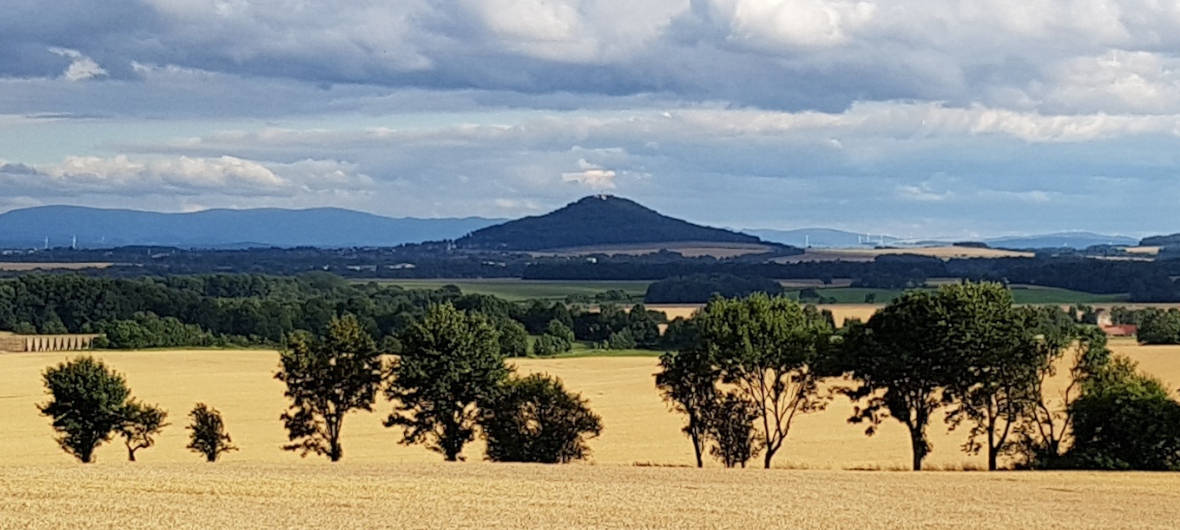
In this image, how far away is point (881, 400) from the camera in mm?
61156

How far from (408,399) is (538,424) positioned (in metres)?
5.89

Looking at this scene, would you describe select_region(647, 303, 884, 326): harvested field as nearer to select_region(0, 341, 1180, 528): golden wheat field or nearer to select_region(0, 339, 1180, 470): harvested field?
select_region(0, 339, 1180, 470): harvested field

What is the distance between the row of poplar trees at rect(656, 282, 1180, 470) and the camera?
58.9 meters

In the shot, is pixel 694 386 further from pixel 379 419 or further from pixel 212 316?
pixel 212 316

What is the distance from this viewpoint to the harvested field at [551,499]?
1355 inches

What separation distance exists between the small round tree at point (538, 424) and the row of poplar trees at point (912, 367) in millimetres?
4381

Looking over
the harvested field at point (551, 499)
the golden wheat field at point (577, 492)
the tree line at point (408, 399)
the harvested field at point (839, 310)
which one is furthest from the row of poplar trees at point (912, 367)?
the harvested field at point (839, 310)

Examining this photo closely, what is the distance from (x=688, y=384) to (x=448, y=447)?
10.9 meters

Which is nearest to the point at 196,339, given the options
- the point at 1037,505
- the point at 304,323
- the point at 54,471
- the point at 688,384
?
the point at 304,323

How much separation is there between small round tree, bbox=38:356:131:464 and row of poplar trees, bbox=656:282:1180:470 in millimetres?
23798

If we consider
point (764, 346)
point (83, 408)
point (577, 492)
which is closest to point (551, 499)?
point (577, 492)

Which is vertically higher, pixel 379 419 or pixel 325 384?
pixel 325 384

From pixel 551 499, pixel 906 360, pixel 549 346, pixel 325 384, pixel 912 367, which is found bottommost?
pixel 549 346

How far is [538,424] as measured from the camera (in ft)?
205
